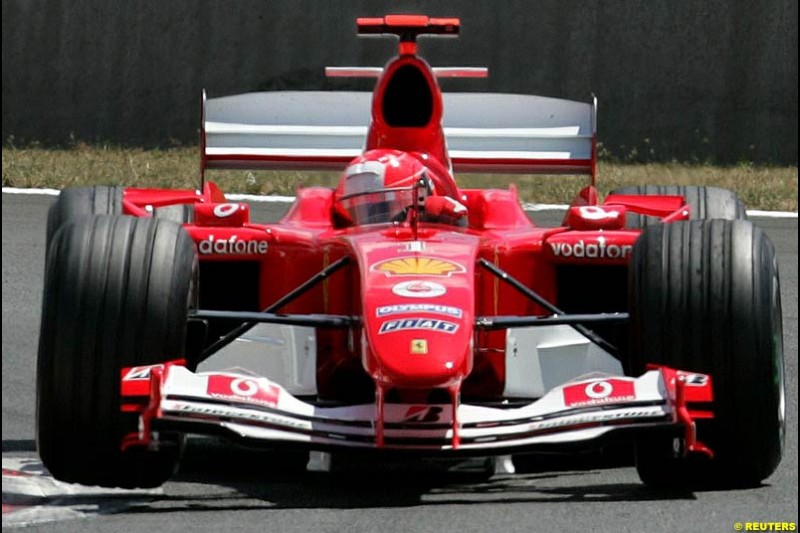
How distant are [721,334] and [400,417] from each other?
3.92 feet

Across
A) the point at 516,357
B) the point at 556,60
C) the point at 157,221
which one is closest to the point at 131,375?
the point at 157,221

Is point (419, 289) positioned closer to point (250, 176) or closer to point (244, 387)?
point (244, 387)

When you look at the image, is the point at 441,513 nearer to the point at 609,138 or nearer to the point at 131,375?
the point at 131,375

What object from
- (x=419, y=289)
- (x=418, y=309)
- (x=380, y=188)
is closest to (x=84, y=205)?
(x=380, y=188)

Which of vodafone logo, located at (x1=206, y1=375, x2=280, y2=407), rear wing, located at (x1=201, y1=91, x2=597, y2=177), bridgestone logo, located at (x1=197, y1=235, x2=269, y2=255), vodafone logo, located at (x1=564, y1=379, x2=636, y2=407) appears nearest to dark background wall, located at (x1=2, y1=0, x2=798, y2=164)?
rear wing, located at (x1=201, y1=91, x2=597, y2=177)

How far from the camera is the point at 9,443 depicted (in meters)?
8.52

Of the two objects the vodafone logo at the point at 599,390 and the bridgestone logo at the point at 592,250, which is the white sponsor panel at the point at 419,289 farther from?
the bridgestone logo at the point at 592,250

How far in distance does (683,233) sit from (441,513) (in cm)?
139

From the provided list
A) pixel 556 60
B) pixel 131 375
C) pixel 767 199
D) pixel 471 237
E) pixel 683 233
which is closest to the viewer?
pixel 131 375

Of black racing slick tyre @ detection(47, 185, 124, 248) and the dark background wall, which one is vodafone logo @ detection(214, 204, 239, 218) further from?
the dark background wall

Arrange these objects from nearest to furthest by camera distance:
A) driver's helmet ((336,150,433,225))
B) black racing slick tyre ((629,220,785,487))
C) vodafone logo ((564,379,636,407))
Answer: vodafone logo ((564,379,636,407)) < black racing slick tyre ((629,220,785,487)) < driver's helmet ((336,150,433,225))

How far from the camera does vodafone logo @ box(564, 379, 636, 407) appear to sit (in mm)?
6688

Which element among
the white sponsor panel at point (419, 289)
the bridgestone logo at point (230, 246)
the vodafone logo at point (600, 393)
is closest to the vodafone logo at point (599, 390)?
the vodafone logo at point (600, 393)

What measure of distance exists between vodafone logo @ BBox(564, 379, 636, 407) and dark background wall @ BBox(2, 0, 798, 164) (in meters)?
10.6
